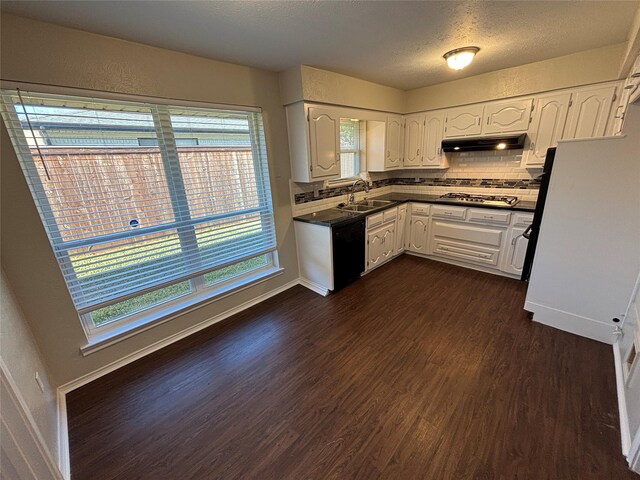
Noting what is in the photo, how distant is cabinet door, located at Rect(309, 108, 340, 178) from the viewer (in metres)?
2.80

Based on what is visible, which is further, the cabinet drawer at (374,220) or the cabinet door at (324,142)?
the cabinet drawer at (374,220)

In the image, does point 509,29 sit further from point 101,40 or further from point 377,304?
point 101,40

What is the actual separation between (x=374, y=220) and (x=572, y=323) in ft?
6.87

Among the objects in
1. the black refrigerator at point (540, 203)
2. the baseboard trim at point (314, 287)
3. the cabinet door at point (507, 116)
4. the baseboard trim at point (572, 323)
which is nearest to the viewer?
the baseboard trim at point (572, 323)

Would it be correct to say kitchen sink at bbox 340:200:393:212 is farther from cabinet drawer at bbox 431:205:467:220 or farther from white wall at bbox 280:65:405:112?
white wall at bbox 280:65:405:112

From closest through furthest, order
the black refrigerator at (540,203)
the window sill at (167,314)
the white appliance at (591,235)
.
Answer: the white appliance at (591,235) → the window sill at (167,314) → the black refrigerator at (540,203)

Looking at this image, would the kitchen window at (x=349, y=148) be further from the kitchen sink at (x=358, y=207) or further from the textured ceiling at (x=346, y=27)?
the textured ceiling at (x=346, y=27)

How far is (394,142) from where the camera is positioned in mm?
3916

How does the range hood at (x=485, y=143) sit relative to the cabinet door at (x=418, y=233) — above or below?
above

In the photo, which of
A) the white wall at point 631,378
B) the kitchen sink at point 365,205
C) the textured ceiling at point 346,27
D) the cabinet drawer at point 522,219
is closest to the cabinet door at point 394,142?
the kitchen sink at point 365,205

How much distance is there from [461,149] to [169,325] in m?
3.95

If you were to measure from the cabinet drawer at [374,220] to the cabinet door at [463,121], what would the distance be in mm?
1509

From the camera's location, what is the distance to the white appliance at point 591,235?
1.86 metres

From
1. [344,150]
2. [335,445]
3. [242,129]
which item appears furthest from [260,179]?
[335,445]
